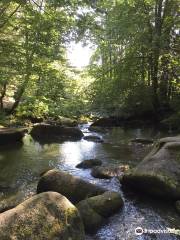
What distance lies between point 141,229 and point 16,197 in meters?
3.20

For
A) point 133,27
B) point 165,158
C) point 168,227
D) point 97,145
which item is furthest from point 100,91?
point 168,227

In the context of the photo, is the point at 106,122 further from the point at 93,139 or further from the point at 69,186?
the point at 69,186

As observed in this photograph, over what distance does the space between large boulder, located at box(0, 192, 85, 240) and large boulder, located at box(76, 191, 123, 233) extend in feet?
2.72

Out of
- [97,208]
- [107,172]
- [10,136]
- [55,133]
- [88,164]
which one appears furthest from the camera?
[55,133]

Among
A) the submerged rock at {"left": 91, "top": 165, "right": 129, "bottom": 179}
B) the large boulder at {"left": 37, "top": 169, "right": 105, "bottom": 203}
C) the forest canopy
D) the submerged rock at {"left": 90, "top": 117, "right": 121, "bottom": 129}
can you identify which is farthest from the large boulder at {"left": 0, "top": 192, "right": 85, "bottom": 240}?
the submerged rock at {"left": 90, "top": 117, "right": 121, "bottom": 129}

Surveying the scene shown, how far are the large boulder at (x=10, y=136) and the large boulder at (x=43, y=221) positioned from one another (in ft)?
30.8

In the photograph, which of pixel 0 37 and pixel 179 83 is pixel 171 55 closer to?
pixel 179 83

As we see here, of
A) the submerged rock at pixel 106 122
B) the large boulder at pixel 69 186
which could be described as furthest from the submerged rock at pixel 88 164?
the submerged rock at pixel 106 122

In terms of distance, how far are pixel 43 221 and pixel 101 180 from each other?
4168mm

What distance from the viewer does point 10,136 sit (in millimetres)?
14438

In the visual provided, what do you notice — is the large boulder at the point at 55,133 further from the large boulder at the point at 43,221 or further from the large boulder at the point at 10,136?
the large boulder at the point at 43,221

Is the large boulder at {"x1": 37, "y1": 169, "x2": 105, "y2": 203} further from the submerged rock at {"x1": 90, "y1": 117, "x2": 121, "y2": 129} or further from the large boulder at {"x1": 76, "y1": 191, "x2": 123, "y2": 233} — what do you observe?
the submerged rock at {"x1": 90, "y1": 117, "x2": 121, "y2": 129}

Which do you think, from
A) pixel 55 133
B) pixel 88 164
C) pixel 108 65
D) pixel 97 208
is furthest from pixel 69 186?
pixel 108 65

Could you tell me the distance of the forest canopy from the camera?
15938 millimetres
